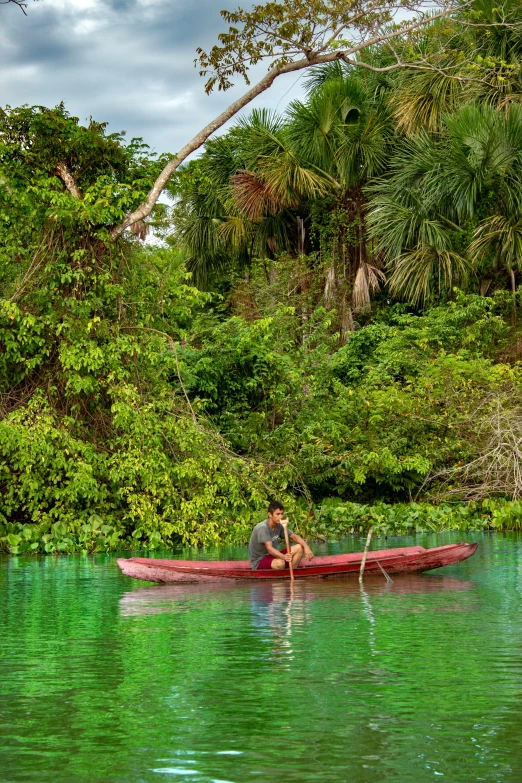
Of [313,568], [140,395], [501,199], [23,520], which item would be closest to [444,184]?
[501,199]

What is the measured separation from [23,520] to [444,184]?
1163 cm

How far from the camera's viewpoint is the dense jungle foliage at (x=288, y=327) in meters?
17.4

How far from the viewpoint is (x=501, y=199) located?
23.3 m

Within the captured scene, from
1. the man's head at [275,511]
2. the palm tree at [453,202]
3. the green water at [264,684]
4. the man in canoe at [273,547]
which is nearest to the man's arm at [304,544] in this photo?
the man in canoe at [273,547]

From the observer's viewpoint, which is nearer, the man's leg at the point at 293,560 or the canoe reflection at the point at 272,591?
the canoe reflection at the point at 272,591

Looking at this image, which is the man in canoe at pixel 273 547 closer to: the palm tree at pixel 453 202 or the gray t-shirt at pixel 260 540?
the gray t-shirt at pixel 260 540

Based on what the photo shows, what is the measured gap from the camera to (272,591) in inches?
461

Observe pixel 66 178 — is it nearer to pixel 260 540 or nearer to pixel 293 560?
pixel 260 540

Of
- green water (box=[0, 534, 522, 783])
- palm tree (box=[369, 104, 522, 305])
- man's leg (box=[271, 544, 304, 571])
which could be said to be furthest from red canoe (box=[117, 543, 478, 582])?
palm tree (box=[369, 104, 522, 305])

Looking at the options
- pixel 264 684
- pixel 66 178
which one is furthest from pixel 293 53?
pixel 264 684

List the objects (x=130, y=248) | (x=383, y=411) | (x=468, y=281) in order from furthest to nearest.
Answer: (x=468, y=281)
(x=383, y=411)
(x=130, y=248)

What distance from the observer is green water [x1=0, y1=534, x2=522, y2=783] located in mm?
4879

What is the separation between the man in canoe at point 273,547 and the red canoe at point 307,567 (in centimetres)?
11

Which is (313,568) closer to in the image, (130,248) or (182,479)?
(182,479)
